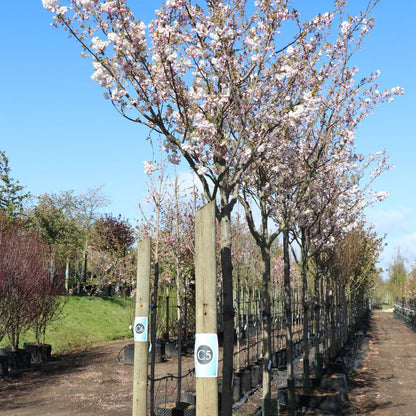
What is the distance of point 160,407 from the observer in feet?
28.7

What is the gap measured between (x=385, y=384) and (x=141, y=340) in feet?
33.5

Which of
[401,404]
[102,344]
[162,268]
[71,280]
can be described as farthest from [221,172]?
[71,280]

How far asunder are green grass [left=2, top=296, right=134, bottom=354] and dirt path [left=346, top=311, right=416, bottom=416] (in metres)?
9.49

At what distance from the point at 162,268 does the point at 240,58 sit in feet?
46.6

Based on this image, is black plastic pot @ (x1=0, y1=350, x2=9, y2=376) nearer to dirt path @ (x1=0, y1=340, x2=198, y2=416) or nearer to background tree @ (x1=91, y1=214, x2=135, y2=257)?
dirt path @ (x1=0, y1=340, x2=198, y2=416)

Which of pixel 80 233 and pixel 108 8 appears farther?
pixel 80 233

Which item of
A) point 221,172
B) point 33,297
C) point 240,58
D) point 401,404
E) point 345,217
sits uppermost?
point 240,58

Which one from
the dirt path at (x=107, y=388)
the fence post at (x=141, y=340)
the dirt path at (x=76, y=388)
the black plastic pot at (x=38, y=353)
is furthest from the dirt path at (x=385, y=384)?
the black plastic pot at (x=38, y=353)

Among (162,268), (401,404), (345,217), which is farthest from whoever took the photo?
(162,268)

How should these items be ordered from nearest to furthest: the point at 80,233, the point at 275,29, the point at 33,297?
the point at 275,29
the point at 33,297
the point at 80,233

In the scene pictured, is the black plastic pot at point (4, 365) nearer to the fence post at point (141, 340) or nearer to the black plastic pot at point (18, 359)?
the black plastic pot at point (18, 359)

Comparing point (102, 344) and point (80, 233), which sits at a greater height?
point (80, 233)

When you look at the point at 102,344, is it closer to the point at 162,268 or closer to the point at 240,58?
the point at 162,268

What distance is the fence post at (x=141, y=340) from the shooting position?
638 centimetres
